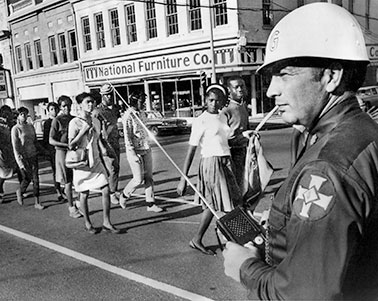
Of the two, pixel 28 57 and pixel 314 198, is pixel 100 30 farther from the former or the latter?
pixel 314 198

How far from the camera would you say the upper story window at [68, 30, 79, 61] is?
1144 inches

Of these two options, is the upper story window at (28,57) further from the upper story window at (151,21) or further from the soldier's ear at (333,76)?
the soldier's ear at (333,76)

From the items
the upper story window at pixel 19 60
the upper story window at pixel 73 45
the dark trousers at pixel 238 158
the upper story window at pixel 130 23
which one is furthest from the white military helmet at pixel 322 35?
the upper story window at pixel 19 60

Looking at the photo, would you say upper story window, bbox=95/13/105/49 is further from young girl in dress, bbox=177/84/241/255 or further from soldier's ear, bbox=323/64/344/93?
soldier's ear, bbox=323/64/344/93

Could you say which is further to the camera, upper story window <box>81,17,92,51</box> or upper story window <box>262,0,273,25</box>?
upper story window <box>81,17,92,51</box>

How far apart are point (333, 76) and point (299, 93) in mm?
122

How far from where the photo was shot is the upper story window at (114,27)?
25.8 m

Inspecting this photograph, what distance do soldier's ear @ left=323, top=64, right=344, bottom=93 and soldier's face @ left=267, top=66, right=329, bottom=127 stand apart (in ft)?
0.04

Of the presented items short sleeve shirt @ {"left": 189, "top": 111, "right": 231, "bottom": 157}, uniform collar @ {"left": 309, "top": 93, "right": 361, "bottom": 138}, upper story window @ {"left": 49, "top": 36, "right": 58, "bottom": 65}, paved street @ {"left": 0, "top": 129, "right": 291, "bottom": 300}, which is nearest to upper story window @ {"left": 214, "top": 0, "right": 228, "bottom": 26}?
upper story window @ {"left": 49, "top": 36, "right": 58, "bottom": 65}

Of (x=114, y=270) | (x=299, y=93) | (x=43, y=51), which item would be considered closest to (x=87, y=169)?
(x=114, y=270)

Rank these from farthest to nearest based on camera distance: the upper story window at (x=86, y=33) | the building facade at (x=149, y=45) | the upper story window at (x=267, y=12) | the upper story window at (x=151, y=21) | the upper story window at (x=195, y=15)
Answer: the upper story window at (x=86, y=33), the upper story window at (x=151, y=21), the upper story window at (x=195, y=15), the upper story window at (x=267, y=12), the building facade at (x=149, y=45)

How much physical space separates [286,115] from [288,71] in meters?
0.16

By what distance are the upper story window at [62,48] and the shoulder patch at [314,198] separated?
101 feet

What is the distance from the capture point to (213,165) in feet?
15.6
